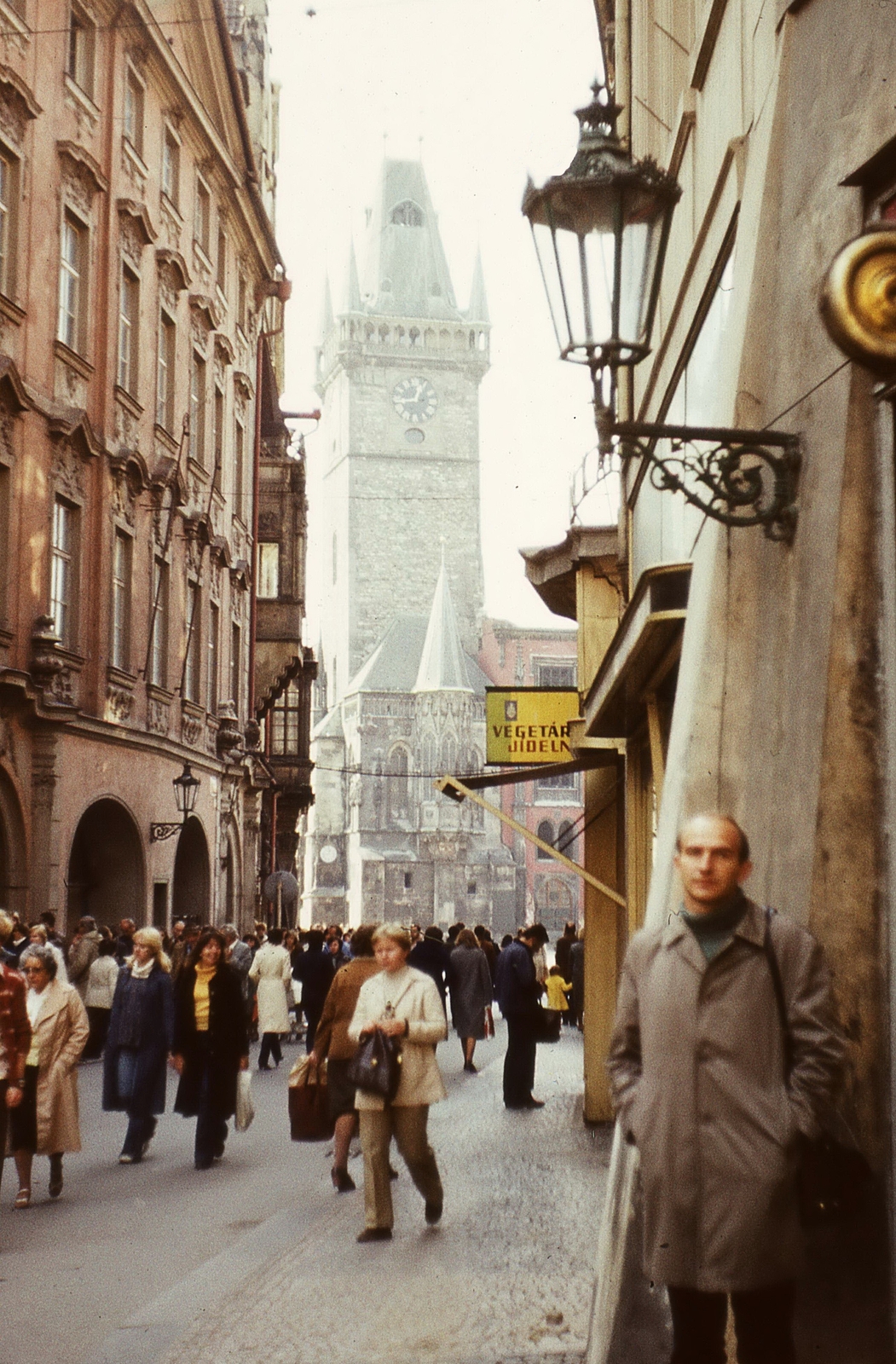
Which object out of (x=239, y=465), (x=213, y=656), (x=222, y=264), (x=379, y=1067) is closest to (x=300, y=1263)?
(x=379, y=1067)

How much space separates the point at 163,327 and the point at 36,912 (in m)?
10.0

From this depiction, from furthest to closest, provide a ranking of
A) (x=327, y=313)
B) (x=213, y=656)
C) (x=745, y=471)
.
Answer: (x=327, y=313)
(x=213, y=656)
(x=745, y=471)

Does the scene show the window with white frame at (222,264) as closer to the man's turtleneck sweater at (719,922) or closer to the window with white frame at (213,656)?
the window with white frame at (213,656)

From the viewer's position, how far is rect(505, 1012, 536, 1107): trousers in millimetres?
14883

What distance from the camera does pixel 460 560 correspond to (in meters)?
101

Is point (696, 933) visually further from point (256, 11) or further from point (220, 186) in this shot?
point (256, 11)

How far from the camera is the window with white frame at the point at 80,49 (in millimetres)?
21391

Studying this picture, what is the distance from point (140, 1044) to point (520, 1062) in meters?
3.98

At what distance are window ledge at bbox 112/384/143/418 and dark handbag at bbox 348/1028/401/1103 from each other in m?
15.3

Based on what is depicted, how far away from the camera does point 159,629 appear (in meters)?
25.1

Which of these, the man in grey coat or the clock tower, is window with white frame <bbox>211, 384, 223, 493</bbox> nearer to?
the man in grey coat

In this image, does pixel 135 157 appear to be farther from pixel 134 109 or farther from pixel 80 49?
pixel 80 49

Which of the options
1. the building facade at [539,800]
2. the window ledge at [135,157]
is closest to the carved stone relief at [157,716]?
the window ledge at [135,157]

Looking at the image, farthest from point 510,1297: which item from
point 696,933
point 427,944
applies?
point 427,944
